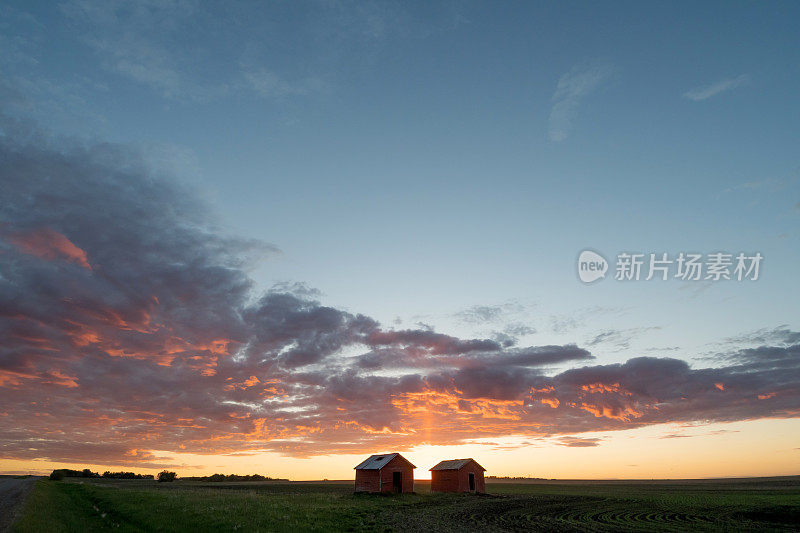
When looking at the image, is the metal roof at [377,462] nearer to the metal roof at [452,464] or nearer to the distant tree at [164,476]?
the metal roof at [452,464]

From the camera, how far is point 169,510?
37.1 metres

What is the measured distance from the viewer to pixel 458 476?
247 ft

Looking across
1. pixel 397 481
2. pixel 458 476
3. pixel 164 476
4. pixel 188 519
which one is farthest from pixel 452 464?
pixel 164 476

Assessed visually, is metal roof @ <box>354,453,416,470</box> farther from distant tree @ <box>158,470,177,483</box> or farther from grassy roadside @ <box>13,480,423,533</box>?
distant tree @ <box>158,470,177,483</box>

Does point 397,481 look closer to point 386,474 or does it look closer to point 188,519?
point 386,474

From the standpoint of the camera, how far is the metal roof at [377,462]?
232 feet

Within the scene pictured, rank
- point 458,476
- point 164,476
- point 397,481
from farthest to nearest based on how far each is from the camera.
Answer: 1. point 164,476
2. point 458,476
3. point 397,481

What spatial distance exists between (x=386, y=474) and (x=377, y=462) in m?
2.94

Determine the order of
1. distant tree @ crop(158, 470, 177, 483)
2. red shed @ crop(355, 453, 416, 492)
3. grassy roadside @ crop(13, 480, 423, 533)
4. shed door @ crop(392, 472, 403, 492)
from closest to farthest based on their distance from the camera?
grassy roadside @ crop(13, 480, 423, 533), red shed @ crop(355, 453, 416, 492), shed door @ crop(392, 472, 403, 492), distant tree @ crop(158, 470, 177, 483)

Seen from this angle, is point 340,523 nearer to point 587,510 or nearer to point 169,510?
point 169,510

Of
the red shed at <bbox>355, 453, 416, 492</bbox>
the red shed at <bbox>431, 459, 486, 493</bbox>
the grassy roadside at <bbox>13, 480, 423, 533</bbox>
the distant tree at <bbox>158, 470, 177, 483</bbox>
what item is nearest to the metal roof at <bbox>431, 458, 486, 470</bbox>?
the red shed at <bbox>431, 459, 486, 493</bbox>

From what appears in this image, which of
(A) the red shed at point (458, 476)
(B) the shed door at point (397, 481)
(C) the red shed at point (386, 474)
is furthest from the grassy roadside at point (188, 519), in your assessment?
(A) the red shed at point (458, 476)

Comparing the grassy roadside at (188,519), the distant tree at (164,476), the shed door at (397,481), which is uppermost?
the grassy roadside at (188,519)

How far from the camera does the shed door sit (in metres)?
71.4
